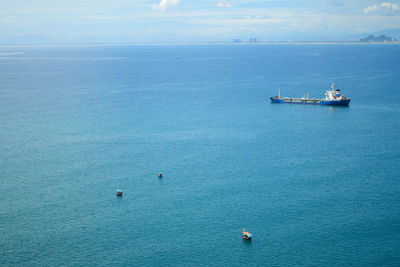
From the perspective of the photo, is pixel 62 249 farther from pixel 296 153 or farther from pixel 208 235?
pixel 296 153

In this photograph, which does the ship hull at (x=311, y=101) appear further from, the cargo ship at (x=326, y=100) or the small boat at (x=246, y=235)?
the small boat at (x=246, y=235)

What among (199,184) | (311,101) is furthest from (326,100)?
(199,184)

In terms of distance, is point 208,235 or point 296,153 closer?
point 208,235

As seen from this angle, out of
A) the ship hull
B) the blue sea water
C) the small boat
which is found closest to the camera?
the blue sea water

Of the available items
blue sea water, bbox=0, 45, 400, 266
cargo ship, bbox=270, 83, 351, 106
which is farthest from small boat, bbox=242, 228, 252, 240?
cargo ship, bbox=270, 83, 351, 106

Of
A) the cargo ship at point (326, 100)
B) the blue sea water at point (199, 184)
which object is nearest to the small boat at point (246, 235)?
the blue sea water at point (199, 184)

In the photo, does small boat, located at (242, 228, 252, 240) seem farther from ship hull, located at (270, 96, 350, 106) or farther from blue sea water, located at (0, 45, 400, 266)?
ship hull, located at (270, 96, 350, 106)

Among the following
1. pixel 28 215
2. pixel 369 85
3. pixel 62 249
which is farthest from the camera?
pixel 369 85

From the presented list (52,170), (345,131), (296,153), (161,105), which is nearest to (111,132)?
(52,170)
